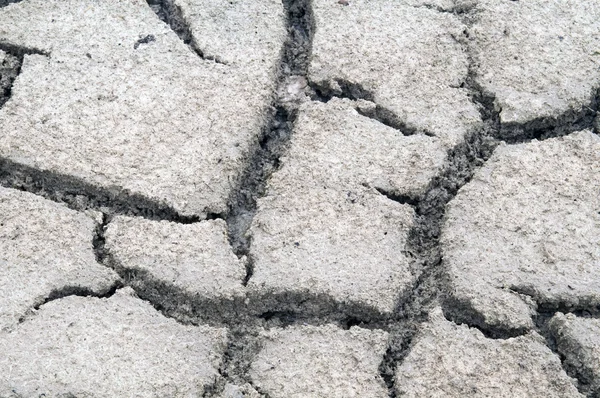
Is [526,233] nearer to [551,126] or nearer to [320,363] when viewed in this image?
[551,126]

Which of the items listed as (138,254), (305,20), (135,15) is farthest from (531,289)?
(135,15)

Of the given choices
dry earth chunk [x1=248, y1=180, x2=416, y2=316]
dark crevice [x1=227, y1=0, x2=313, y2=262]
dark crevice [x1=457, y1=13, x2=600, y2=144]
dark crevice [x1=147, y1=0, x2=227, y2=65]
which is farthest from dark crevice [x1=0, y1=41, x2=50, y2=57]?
dark crevice [x1=457, y1=13, x2=600, y2=144]

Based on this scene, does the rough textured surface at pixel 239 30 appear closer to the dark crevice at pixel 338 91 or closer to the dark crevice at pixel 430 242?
the dark crevice at pixel 338 91

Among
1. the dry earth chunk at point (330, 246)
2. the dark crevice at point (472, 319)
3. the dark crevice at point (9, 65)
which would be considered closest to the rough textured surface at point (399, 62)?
the dry earth chunk at point (330, 246)

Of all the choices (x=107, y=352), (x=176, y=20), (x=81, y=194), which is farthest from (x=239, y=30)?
(x=107, y=352)

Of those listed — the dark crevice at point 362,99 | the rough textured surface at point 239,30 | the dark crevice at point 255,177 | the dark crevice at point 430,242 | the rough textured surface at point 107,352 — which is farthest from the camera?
the rough textured surface at point 239,30

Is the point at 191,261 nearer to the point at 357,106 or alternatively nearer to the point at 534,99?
the point at 357,106

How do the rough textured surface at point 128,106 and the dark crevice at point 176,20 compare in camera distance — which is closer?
the rough textured surface at point 128,106
